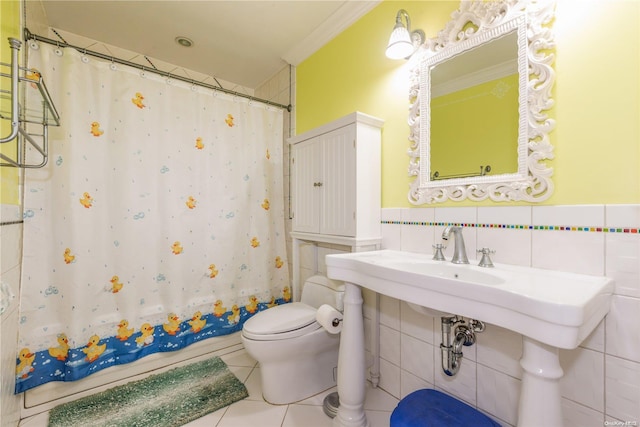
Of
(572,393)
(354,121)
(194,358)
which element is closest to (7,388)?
(194,358)

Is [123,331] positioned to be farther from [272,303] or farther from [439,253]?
[439,253]

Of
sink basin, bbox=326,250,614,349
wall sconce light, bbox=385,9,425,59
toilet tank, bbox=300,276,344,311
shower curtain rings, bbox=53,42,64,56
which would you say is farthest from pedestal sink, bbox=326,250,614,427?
shower curtain rings, bbox=53,42,64,56

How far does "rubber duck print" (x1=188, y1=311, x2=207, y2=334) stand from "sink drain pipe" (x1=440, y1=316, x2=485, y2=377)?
1574 mm

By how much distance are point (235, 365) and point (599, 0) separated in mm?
2505

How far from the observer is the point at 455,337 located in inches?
45.4

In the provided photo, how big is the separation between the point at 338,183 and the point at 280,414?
127 centimetres

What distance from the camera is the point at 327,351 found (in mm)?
1613

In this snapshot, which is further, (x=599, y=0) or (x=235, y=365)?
(x=235, y=365)

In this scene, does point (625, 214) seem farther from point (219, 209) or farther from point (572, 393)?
point (219, 209)

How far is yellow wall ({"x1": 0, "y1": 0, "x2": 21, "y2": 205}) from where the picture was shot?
3.35 feet

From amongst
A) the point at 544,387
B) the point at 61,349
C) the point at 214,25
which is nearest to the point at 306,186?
the point at 214,25

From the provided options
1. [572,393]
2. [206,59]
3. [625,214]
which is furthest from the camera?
[206,59]

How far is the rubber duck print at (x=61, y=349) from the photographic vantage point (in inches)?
58.2

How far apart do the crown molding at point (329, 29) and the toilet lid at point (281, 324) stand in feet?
6.08
